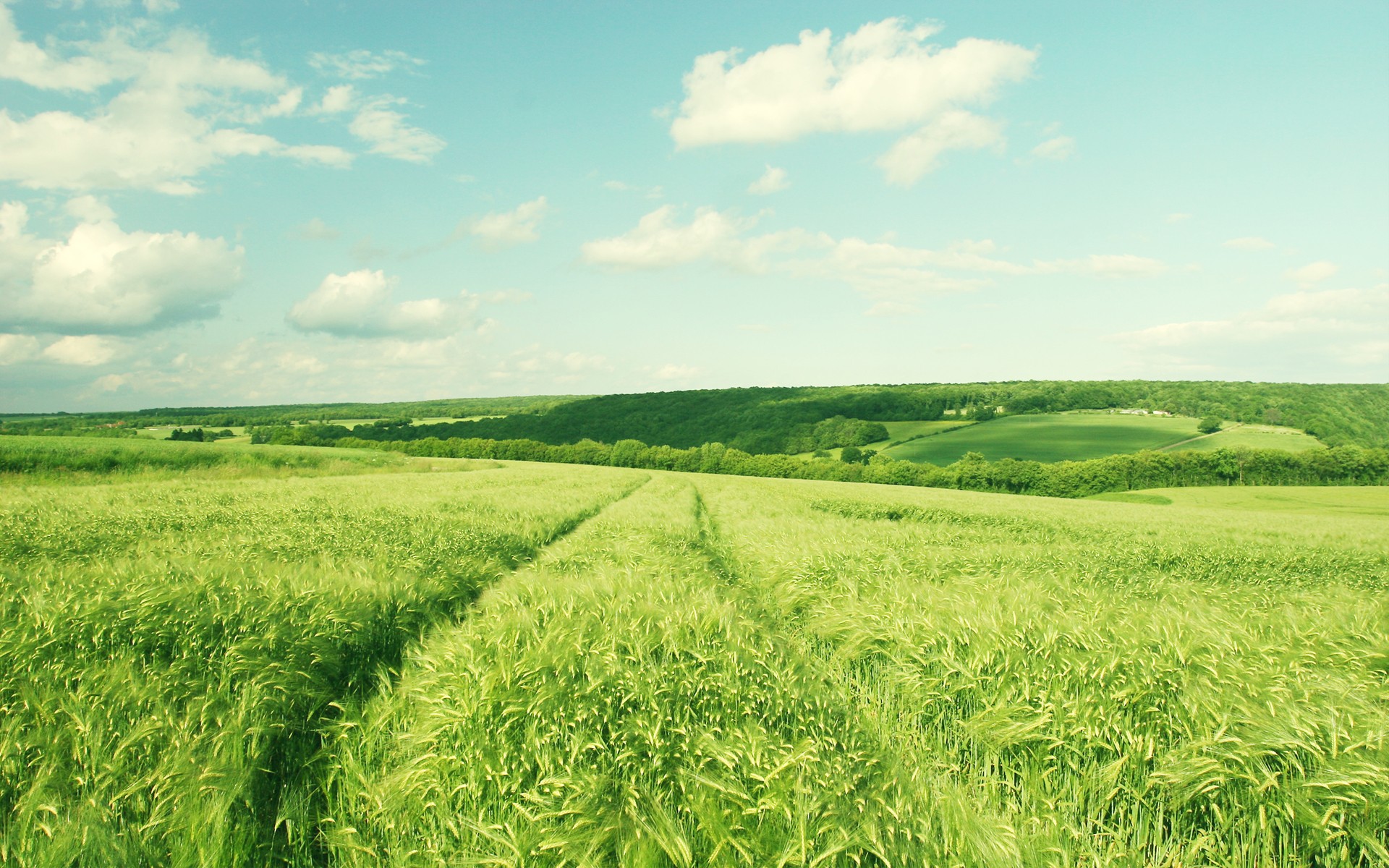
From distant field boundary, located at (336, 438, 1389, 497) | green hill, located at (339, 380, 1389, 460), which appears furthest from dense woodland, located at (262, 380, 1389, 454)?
distant field boundary, located at (336, 438, 1389, 497)

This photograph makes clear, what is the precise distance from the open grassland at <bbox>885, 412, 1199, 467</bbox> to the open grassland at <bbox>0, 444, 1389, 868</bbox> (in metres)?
78.8

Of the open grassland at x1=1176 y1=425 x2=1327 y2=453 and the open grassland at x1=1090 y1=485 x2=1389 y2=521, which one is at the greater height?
the open grassland at x1=1176 y1=425 x2=1327 y2=453

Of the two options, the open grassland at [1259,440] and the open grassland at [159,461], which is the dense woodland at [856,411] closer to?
the open grassland at [1259,440]

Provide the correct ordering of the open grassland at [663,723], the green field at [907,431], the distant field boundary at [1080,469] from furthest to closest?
the green field at [907,431] → the distant field boundary at [1080,469] → the open grassland at [663,723]

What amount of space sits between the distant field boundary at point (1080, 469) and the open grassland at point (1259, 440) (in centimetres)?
427

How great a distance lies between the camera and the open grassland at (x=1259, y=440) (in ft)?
241

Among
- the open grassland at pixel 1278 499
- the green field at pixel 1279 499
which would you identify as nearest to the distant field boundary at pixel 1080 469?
the open grassland at pixel 1278 499

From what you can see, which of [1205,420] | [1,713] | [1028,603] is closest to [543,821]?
[1,713]

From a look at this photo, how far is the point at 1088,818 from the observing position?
3.35 metres

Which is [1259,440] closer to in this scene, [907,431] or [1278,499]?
[1278,499]

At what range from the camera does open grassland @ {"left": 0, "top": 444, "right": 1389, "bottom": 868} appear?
292cm

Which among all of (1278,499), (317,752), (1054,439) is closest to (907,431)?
(1054,439)

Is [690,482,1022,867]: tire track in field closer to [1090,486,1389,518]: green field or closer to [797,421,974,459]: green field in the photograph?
[1090,486,1389,518]: green field

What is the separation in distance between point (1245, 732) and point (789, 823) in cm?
275
